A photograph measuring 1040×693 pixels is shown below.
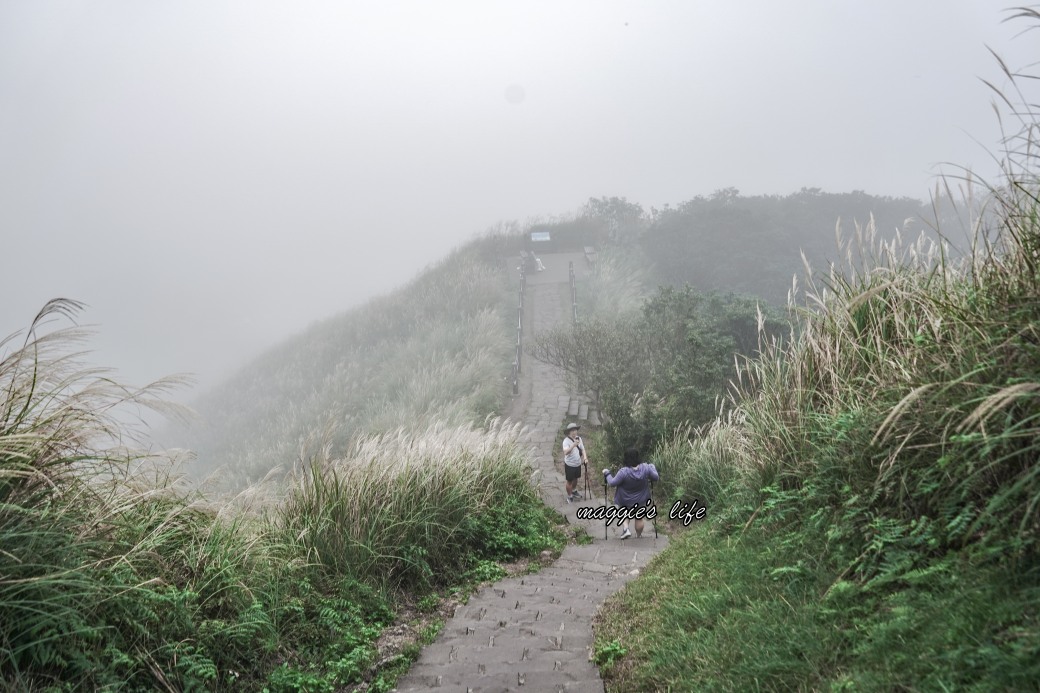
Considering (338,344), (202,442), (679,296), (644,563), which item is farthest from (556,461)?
(202,442)

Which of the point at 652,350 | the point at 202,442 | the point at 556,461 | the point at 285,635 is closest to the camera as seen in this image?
the point at 285,635

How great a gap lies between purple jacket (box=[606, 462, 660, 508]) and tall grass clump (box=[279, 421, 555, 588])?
3.21 ft

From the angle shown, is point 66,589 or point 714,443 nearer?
point 66,589

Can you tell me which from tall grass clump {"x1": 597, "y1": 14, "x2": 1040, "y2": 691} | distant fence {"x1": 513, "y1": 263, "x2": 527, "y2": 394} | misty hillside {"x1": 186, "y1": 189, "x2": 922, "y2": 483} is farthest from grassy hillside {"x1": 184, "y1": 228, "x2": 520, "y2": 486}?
tall grass clump {"x1": 597, "y1": 14, "x2": 1040, "y2": 691}

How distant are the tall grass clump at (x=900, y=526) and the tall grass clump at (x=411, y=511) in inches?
75.2

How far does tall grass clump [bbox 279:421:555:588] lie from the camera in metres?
A: 5.18

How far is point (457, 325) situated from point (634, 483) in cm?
1676

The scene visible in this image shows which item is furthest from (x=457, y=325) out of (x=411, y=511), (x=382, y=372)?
(x=411, y=511)

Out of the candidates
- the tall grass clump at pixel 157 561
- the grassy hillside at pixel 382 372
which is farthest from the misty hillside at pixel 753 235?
the tall grass clump at pixel 157 561

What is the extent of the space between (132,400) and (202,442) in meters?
25.8

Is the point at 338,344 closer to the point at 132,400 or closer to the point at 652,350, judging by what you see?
the point at 652,350

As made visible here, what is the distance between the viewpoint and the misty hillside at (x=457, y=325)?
18703mm

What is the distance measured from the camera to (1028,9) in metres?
2.82

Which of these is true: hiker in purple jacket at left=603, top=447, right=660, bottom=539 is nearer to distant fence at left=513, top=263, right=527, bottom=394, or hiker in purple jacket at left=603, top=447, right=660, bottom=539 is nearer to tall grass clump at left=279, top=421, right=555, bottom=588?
tall grass clump at left=279, top=421, right=555, bottom=588
